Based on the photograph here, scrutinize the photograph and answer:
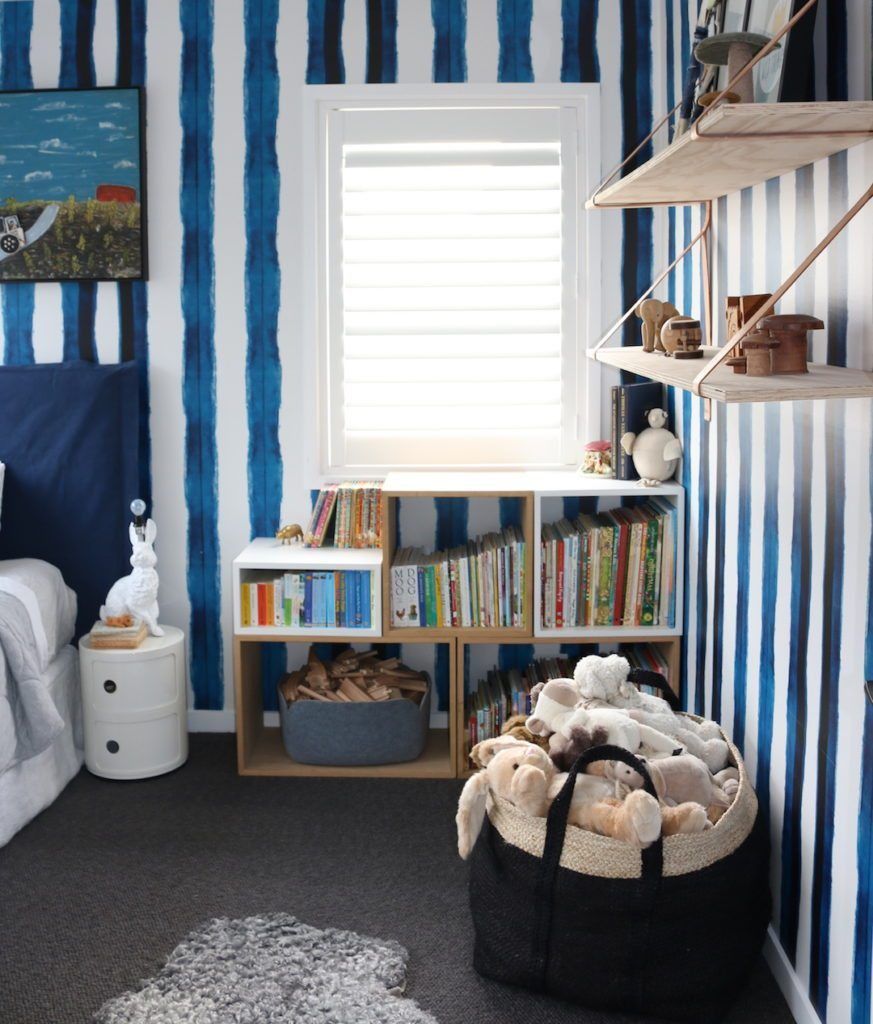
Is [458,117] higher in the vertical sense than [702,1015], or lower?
higher

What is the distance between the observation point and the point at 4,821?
3061 mm

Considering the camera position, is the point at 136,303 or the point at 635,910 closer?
the point at 635,910

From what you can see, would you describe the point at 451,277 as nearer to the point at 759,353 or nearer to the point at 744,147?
the point at 744,147

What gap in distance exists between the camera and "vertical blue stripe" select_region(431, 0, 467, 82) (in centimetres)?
361

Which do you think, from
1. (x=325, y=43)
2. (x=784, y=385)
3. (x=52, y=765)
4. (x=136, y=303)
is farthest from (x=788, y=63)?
(x=52, y=765)

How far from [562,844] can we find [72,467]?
6.79ft

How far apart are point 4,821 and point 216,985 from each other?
0.93 meters

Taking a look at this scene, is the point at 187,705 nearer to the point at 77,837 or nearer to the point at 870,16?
the point at 77,837

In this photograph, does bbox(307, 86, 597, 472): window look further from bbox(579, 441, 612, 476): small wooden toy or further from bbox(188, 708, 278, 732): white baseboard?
bbox(188, 708, 278, 732): white baseboard

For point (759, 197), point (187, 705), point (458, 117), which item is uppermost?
point (458, 117)

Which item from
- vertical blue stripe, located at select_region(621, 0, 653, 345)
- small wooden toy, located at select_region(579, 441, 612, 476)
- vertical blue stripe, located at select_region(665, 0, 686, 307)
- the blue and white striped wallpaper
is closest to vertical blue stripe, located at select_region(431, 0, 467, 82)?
the blue and white striped wallpaper

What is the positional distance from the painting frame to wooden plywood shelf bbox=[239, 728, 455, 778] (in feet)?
6.86

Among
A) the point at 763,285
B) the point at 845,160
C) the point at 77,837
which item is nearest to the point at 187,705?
the point at 77,837

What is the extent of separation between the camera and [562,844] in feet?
7.45
